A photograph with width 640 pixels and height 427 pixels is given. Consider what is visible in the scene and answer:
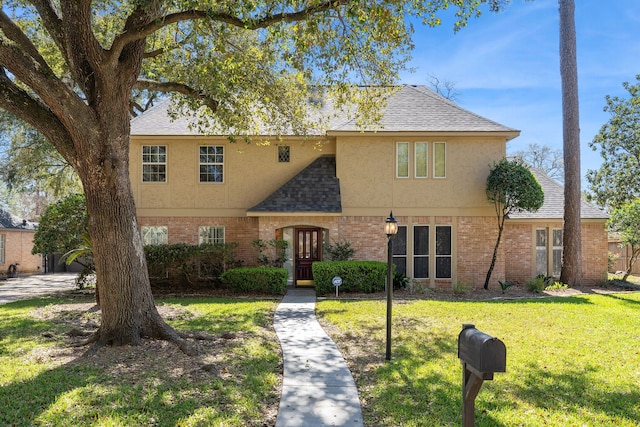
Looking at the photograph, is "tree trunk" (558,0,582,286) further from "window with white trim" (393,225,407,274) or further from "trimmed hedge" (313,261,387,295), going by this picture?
"trimmed hedge" (313,261,387,295)

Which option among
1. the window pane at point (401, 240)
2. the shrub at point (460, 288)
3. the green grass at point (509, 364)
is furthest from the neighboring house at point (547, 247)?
the green grass at point (509, 364)

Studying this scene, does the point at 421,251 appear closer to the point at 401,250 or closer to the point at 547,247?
the point at 401,250

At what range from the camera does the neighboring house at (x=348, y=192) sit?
16703 mm

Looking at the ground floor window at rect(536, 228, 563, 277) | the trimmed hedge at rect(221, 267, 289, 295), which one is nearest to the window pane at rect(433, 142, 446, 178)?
the ground floor window at rect(536, 228, 563, 277)

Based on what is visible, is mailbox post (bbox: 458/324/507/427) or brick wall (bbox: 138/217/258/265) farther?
brick wall (bbox: 138/217/258/265)

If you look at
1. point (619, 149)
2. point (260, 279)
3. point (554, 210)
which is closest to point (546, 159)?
point (619, 149)

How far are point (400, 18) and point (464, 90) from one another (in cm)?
2493

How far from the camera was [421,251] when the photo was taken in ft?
56.0

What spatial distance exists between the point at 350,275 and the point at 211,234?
18.9ft

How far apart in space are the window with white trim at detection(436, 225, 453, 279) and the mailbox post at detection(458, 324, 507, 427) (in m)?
13.9

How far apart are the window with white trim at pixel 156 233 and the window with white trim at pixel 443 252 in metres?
10.1

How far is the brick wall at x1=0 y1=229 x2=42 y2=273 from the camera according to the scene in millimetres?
26297

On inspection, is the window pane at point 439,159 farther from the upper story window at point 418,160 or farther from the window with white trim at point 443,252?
the window with white trim at point 443,252

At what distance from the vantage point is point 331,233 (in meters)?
16.5
